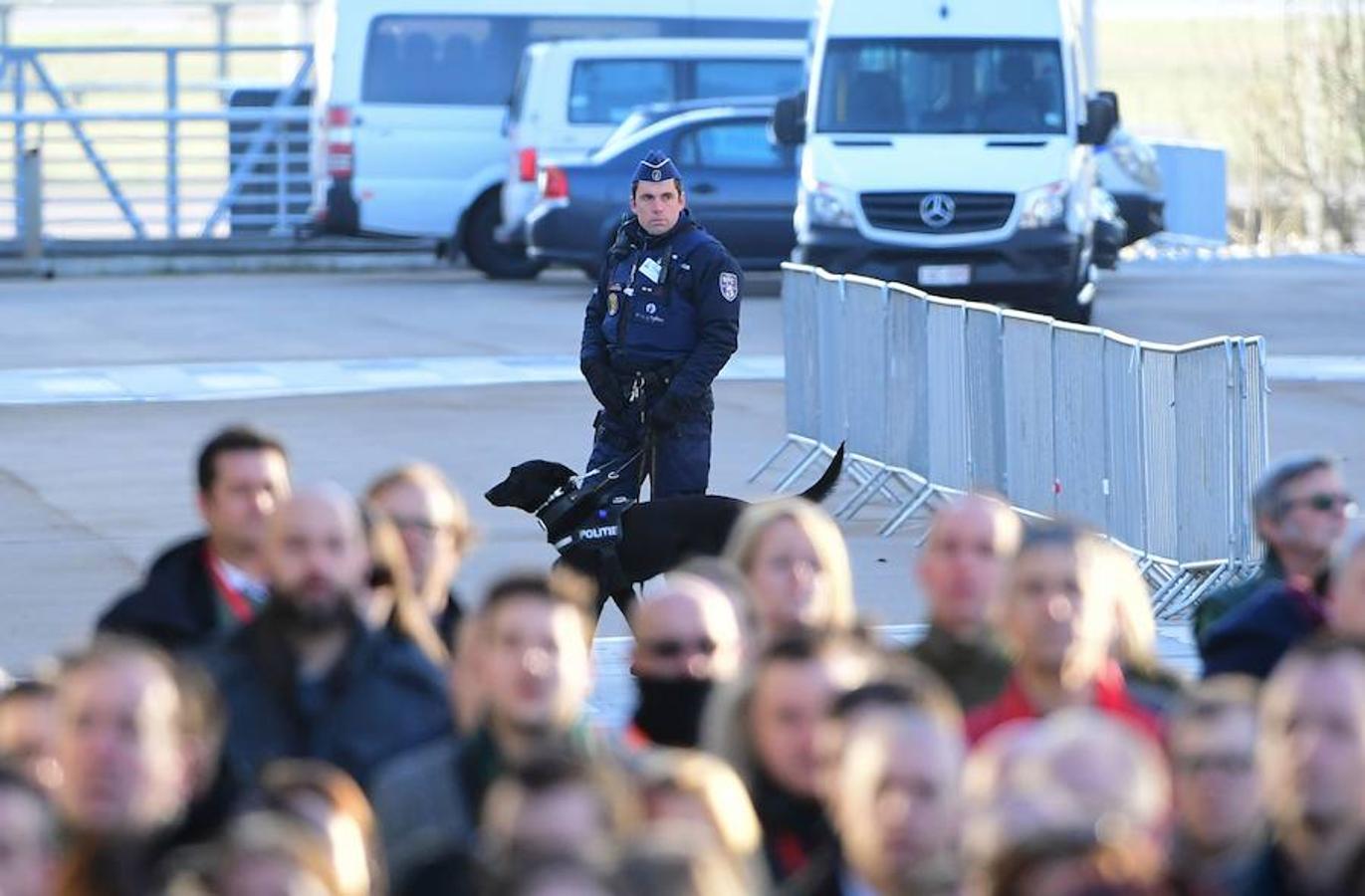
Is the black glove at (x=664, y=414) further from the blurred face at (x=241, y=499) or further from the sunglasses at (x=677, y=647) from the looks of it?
the sunglasses at (x=677, y=647)

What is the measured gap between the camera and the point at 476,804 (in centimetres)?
577

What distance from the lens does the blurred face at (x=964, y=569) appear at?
678cm

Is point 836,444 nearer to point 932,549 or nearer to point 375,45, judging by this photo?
point 932,549

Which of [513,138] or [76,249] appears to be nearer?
[513,138]

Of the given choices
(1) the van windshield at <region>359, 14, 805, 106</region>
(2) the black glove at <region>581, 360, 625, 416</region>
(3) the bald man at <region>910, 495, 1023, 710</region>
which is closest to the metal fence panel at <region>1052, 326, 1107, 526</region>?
(2) the black glove at <region>581, 360, 625, 416</region>

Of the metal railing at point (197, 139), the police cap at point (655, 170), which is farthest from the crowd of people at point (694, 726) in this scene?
the metal railing at point (197, 139)

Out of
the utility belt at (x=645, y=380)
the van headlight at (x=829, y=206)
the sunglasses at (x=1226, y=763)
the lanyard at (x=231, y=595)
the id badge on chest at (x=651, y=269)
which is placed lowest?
the lanyard at (x=231, y=595)

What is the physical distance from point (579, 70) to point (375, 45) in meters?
2.22

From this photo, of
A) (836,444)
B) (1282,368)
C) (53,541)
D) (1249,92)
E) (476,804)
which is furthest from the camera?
(1249,92)

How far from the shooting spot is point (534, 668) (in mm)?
5766

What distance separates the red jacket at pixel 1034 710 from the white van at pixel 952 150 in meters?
16.7

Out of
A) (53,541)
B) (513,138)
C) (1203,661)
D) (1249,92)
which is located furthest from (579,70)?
(1203,661)

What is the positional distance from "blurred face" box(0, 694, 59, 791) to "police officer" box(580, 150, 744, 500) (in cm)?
546

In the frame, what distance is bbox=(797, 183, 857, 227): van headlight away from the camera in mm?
23156
